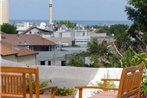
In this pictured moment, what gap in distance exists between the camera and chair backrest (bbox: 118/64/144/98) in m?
3.37

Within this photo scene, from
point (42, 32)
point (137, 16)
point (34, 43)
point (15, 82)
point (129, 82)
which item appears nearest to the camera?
point (15, 82)

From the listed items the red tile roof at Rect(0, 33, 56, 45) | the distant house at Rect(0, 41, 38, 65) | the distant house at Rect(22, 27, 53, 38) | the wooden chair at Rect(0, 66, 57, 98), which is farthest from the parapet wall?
the distant house at Rect(22, 27, 53, 38)

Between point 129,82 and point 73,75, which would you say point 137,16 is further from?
point 129,82

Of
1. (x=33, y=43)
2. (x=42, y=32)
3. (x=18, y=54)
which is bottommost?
(x=18, y=54)

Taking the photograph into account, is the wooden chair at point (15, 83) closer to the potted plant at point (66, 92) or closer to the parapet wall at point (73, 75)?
the parapet wall at point (73, 75)

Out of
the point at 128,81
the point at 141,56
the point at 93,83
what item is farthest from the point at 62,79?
the point at 128,81

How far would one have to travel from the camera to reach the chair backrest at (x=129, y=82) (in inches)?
133

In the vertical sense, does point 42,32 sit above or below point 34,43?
above

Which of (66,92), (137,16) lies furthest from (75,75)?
(137,16)

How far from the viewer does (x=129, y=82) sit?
11.6 ft

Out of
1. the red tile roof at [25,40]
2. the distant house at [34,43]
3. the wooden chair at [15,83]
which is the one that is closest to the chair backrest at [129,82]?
the wooden chair at [15,83]

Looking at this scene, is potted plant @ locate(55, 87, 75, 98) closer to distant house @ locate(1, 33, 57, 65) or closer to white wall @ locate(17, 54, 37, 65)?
white wall @ locate(17, 54, 37, 65)

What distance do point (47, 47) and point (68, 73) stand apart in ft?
125

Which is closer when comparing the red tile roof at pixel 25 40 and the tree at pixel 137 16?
the tree at pixel 137 16
